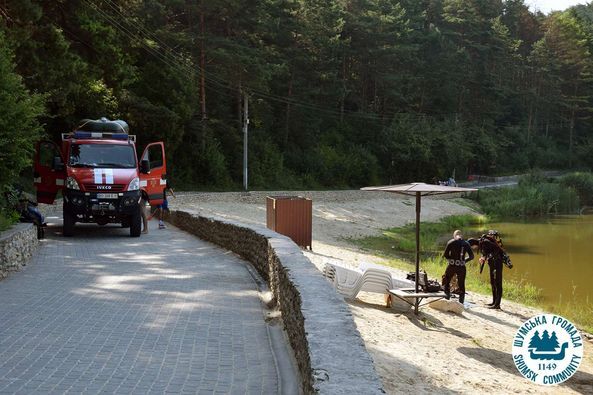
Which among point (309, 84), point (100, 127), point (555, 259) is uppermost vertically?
point (309, 84)

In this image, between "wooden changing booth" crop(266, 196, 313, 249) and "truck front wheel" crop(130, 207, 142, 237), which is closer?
"truck front wheel" crop(130, 207, 142, 237)

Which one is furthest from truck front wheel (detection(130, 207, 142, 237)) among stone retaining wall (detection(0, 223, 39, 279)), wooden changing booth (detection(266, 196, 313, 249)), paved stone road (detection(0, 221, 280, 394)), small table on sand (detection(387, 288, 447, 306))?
small table on sand (detection(387, 288, 447, 306))

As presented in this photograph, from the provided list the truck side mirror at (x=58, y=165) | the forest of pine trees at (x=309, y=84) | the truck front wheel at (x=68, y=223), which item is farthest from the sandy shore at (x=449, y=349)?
the forest of pine trees at (x=309, y=84)

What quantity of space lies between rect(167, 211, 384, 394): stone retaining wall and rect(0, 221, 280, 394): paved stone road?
0.47 metres

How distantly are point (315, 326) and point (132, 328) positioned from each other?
10.5 feet

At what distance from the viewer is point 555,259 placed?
3200 cm

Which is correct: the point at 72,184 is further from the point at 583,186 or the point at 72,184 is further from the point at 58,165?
the point at 583,186

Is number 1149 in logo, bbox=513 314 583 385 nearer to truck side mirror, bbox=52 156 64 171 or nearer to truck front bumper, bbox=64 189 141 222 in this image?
truck front bumper, bbox=64 189 141 222

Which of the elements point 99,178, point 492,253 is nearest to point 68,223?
point 99,178

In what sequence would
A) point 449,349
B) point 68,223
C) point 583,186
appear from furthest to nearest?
point 583,186 → point 68,223 → point 449,349

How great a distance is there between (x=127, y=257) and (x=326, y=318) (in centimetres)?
922

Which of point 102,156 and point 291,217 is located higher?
point 102,156

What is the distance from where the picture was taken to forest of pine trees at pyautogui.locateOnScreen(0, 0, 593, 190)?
29.7m

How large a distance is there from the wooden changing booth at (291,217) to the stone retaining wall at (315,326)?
9.40 m
